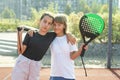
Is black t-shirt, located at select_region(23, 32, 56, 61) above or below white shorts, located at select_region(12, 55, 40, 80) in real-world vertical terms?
above

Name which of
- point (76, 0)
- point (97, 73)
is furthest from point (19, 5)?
point (97, 73)

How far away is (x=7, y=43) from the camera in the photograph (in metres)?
16.7

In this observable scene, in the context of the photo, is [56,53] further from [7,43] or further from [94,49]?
[7,43]

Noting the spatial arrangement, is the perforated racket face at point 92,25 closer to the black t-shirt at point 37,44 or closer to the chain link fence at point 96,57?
the black t-shirt at point 37,44

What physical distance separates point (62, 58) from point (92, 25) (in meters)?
0.49

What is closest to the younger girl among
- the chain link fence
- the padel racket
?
the padel racket

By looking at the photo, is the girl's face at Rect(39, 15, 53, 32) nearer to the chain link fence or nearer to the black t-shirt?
the black t-shirt

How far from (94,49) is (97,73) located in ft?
14.3

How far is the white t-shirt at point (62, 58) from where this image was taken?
404 cm

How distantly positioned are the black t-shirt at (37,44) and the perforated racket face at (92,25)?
42 centimetres

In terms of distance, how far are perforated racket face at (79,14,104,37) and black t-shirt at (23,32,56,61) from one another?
415 millimetres

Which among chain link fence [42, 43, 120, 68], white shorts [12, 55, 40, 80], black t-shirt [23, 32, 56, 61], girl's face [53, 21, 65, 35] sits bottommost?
chain link fence [42, 43, 120, 68]

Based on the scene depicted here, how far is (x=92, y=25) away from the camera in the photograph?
3.89 m

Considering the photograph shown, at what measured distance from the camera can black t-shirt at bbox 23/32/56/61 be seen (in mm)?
4168
